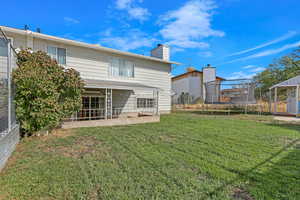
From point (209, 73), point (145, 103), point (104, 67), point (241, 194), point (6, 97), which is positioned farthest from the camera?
point (209, 73)

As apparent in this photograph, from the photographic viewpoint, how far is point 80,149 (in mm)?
4184

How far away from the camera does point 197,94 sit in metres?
27.6

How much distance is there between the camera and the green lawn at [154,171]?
7.19 feet

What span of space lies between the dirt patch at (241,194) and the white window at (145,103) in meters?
10.0

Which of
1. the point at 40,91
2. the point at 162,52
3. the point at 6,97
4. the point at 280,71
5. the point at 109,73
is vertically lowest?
the point at 6,97

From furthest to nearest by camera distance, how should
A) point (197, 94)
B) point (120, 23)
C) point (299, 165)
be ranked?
point (197, 94) < point (120, 23) < point (299, 165)

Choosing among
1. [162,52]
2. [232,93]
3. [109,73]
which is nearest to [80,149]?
[109,73]

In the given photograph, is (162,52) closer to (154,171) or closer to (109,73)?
(109,73)

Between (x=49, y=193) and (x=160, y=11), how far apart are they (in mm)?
14424

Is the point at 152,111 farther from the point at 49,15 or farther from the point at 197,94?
the point at 197,94

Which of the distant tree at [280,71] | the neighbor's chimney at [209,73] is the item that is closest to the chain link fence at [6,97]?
the neighbor's chimney at [209,73]

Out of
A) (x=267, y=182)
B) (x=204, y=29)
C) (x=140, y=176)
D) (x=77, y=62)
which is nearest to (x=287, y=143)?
(x=267, y=182)

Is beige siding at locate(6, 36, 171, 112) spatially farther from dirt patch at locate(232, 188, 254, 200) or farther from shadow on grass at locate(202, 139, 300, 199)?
dirt patch at locate(232, 188, 254, 200)

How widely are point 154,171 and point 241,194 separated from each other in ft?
4.67
